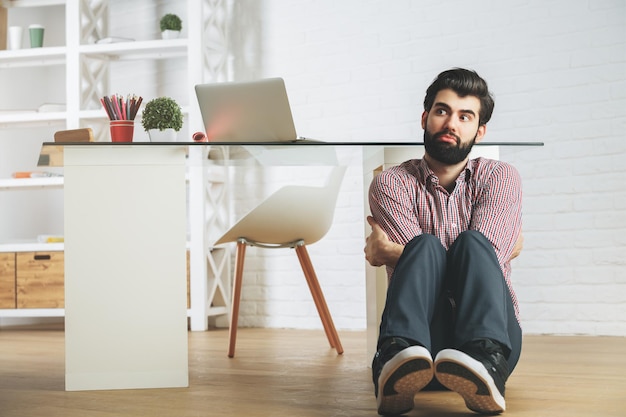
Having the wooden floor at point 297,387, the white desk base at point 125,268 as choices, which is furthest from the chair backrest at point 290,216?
the white desk base at point 125,268

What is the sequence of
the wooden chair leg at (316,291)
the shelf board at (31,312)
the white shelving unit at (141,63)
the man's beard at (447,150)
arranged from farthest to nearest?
the shelf board at (31,312) < the white shelving unit at (141,63) < the wooden chair leg at (316,291) < the man's beard at (447,150)

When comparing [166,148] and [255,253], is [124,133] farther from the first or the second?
[255,253]

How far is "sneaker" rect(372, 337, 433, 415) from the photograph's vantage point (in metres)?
1.79

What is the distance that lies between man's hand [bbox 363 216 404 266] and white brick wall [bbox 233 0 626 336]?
76.4 inches

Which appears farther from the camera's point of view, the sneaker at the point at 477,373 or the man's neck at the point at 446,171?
the man's neck at the point at 446,171

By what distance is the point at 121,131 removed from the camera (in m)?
2.60

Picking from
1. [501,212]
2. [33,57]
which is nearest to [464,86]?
[501,212]

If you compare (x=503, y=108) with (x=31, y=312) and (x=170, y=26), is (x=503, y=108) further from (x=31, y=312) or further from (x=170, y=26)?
(x=31, y=312)

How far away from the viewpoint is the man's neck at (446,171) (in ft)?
7.40

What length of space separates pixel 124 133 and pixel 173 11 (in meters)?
2.52

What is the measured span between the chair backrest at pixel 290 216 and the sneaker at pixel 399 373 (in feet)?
4.62

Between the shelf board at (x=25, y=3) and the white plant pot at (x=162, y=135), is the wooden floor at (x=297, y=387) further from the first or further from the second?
the shelf board at (x=25, y=3)

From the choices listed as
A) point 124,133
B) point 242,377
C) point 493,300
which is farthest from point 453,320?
point 124,133

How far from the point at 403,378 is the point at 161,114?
4.01 feet
